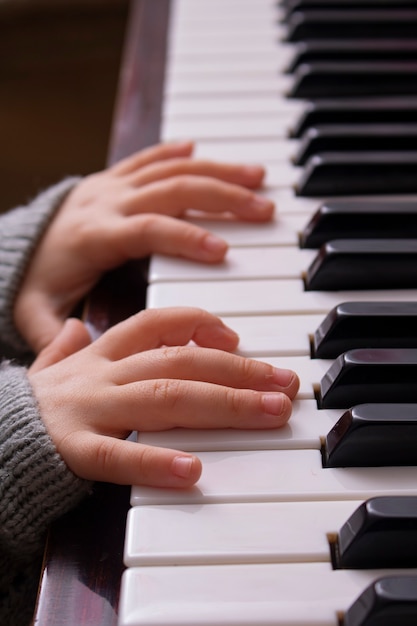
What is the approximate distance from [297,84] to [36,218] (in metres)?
0.45

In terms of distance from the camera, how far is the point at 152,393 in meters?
0.76

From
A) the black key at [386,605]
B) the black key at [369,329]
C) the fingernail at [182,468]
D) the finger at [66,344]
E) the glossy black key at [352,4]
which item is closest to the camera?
the black key at [386,605]

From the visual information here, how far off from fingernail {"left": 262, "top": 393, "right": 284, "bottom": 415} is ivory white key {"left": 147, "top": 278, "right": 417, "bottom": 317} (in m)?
0.16

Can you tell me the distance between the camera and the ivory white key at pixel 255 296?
2.92ft

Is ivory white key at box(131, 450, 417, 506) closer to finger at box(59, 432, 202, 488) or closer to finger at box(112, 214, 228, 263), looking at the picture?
finger at box(59, 432, 202, 488)

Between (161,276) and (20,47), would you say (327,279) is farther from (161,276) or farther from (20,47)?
(20,47)

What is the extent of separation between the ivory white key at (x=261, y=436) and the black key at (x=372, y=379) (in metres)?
0.02

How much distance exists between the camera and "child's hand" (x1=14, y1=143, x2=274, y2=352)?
3.38 feet

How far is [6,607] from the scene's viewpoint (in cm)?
87

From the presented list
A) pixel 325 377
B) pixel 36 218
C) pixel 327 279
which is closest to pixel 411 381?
pixel 325 377

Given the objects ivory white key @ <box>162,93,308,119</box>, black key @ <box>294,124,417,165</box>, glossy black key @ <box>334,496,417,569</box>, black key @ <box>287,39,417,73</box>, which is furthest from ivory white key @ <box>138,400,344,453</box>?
black key @ <box>287,39,417,73</box>

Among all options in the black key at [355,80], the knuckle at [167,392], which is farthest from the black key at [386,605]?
the black key at [355,80]

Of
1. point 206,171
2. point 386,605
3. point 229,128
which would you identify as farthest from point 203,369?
point 229,128

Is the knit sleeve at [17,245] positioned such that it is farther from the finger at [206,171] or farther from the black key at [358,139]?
the black key at [358,139]
